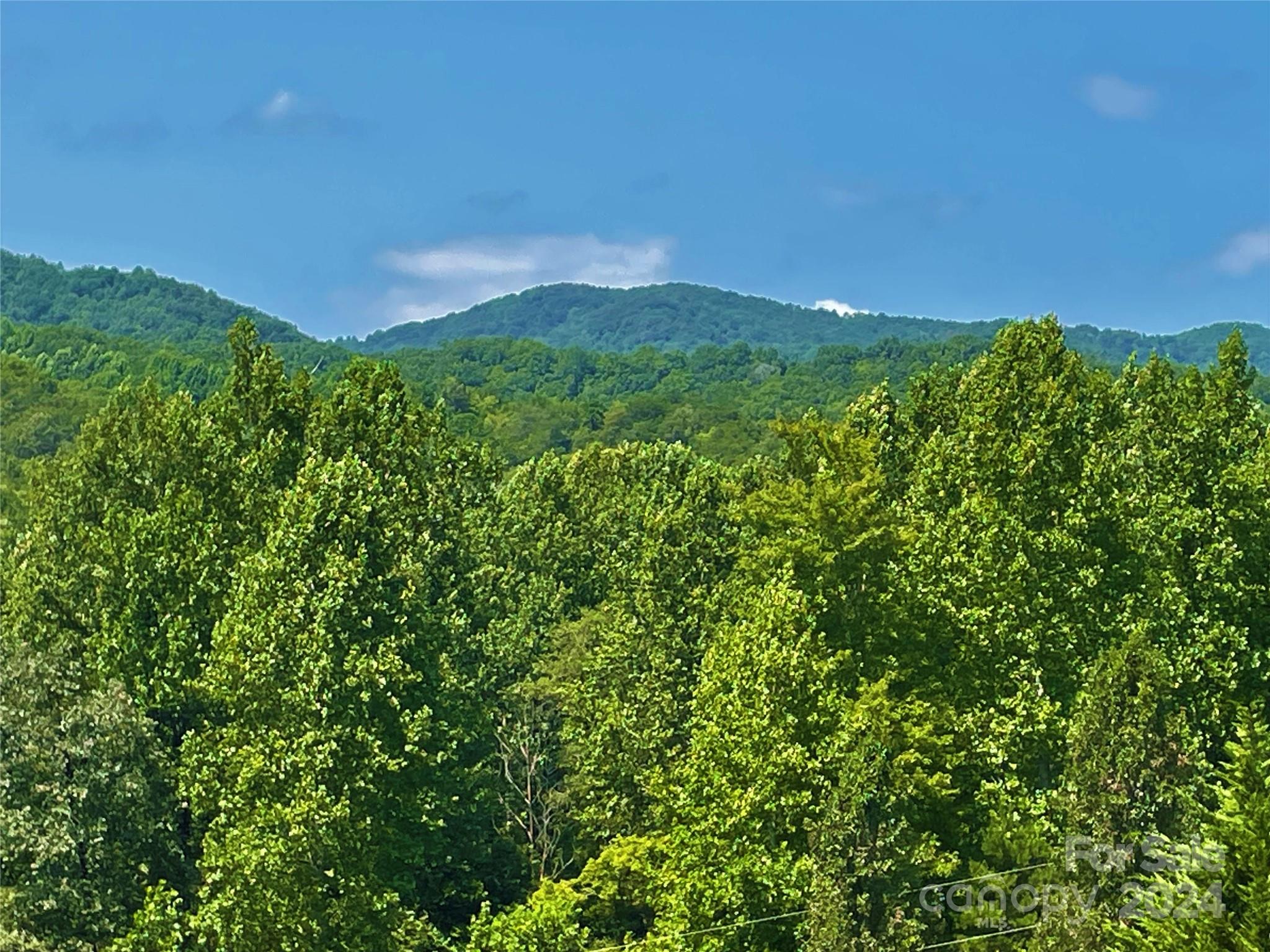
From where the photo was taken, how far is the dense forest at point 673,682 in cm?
3325

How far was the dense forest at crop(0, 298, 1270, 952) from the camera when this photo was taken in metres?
33.2

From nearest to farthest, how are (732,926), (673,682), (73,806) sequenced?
1. (732,926)
2. (73,806)
3. (673,682)

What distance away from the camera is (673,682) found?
45.2 m

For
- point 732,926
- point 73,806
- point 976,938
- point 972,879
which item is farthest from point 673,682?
point 73,806

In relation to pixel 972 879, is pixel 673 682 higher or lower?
higher

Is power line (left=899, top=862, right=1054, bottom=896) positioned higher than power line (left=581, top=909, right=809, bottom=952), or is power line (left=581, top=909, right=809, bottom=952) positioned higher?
power line (left=899, top=862, right=1054, bottom=896)

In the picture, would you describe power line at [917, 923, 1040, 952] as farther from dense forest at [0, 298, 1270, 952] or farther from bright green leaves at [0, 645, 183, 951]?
bright green leaves at [0, 645, 183, 951]

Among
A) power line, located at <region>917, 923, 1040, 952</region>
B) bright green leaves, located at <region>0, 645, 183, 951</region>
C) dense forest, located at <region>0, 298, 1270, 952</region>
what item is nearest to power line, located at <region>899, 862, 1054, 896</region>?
dense forest, located at <region>0, 298, 1270, 952</region>

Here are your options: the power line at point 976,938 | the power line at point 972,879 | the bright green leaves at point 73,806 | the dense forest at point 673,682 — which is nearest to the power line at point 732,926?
the dense forest at point 673,682

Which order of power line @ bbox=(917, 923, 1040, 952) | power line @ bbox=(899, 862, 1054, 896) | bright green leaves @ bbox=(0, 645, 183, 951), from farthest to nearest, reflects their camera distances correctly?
1. bright green leaves @ bbox=(0, 645, 183, 951)
2. power line @ bbox=(899, 862, 1054, 896)
3. power line @ bbox=(917, 923, 1040, 952)

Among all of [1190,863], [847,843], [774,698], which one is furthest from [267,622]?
[1190,863]

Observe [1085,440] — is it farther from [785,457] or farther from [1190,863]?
[1190,863]

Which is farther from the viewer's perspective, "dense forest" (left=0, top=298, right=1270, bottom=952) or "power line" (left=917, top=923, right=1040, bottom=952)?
"dense forest" (left=0, top=298, right=1270, bottom=952)

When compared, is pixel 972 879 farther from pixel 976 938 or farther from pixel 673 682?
pixel 673 682
